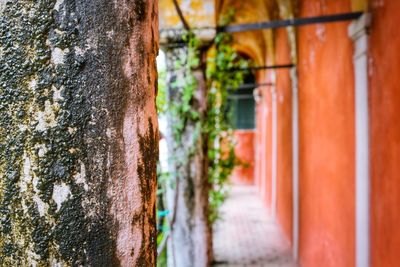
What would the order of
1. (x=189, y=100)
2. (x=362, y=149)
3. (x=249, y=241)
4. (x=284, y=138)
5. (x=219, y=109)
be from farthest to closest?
(x=284, y=138) → (x=249, y=241) → (x=219, y=109) → (x=189, y=100) → (x=362, y=149)

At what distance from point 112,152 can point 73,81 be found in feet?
0.58

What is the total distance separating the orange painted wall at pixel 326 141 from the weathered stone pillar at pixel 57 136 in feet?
11.1

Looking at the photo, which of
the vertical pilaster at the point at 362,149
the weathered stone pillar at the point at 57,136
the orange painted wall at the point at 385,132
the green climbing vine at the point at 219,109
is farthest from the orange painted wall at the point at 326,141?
the weathered stone pillar at the point at 57,136

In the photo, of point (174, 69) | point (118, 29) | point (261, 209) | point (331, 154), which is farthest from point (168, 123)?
point (261, 209)

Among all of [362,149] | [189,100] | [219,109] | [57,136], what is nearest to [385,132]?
[362,149]

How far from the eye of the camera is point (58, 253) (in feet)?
2.88

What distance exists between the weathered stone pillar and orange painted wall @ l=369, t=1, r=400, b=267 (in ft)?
7.91

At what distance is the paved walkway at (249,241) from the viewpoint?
691 centimetres

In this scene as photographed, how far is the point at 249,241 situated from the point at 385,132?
5672 millimetres

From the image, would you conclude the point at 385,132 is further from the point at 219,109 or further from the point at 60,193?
the point at 219,109

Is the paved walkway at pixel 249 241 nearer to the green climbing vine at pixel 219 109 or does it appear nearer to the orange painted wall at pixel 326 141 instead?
the green climbing vine at pixel 219 109

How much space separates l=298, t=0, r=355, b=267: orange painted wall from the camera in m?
4.09

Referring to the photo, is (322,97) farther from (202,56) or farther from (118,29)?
(118,29)

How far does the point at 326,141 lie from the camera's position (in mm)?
5008
